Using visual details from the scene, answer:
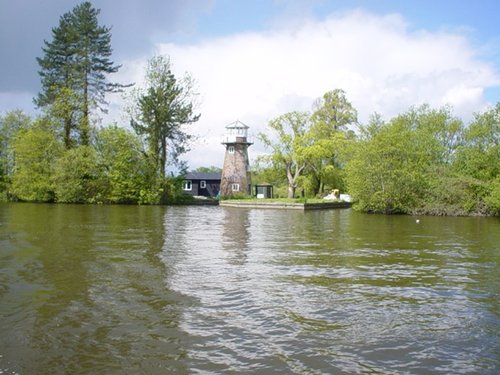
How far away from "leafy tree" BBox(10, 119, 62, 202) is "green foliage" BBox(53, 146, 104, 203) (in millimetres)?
1549

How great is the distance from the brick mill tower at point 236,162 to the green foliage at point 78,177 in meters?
15.8

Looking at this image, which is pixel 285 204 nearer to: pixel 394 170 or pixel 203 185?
pixel 394 170

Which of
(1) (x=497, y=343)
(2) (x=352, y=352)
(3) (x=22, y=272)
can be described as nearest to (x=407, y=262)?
(1) (x=497, y=343)

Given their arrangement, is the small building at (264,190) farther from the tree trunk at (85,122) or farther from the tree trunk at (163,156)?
the tree trunk at (85,122)

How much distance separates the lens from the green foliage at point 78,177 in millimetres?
51750

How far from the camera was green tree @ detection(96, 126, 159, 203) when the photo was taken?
52.7 m

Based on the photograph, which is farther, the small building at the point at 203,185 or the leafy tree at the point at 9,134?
the small building at the point at 203,185

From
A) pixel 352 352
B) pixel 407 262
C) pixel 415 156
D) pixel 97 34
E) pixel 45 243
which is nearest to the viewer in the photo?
pixel 352 352

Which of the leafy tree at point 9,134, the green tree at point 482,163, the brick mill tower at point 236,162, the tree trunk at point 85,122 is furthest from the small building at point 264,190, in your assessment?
the leafy tree at point 9,134

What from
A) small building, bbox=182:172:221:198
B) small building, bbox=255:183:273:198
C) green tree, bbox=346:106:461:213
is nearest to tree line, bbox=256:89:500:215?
green tree, bbox=346:106:461:213

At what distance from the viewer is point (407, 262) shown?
1435 centimetres

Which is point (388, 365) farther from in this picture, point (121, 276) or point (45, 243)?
point (45, 243)

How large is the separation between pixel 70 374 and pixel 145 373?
2.82ft

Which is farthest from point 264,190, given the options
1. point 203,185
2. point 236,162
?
point 203,185
